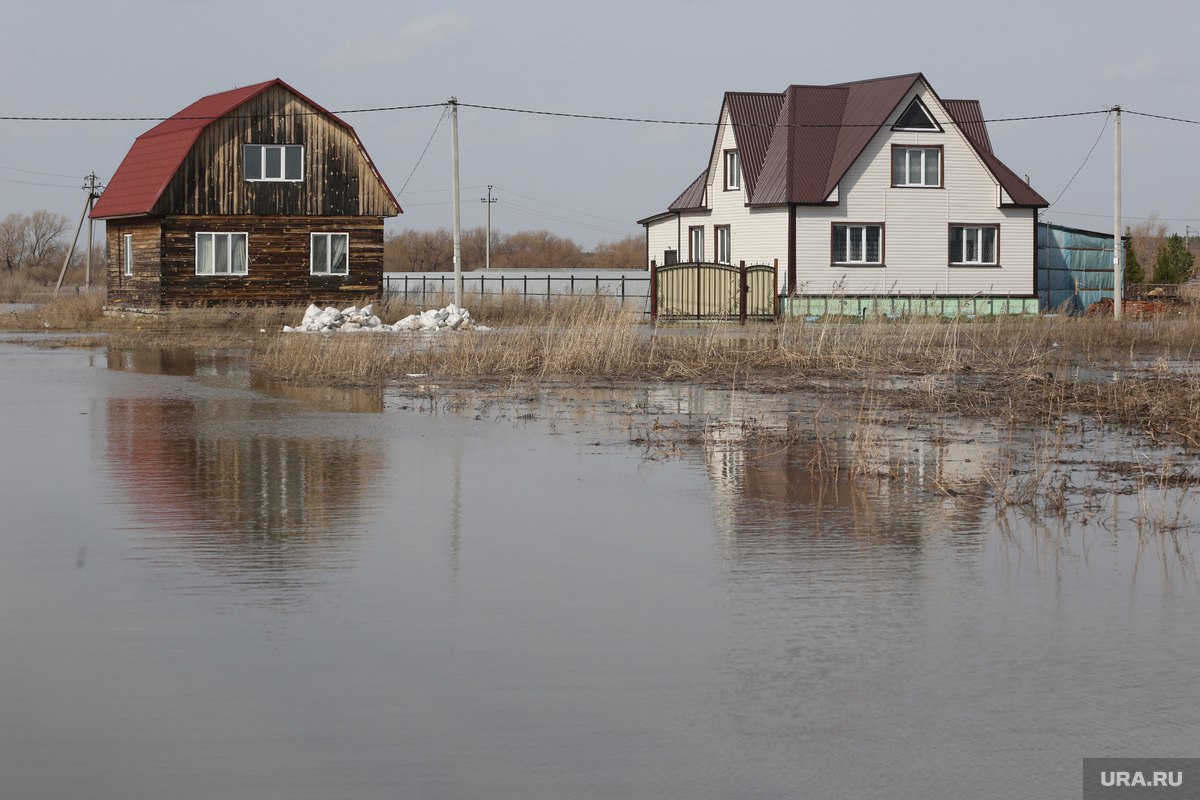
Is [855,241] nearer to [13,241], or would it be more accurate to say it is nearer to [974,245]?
[974,245]

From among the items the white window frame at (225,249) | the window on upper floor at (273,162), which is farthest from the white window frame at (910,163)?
the white window frame at (225,249)

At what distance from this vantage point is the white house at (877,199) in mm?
45719

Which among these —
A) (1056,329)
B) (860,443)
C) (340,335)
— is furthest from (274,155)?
(860,443)

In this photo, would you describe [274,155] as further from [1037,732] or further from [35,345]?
[1037,732]

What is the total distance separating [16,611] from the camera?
23.2ft

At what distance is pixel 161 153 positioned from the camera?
1791 inches

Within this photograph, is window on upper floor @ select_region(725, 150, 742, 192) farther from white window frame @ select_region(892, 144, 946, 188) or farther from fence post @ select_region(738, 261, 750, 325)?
fence post @ select_region(738, 261, 750, 325)

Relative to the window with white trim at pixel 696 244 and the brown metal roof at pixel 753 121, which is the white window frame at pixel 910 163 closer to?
the brown metal roof at pixel 753 121

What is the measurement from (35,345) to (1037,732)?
31990 mm

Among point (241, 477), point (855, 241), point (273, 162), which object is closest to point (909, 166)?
point (855, 241)

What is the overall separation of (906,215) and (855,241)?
5.86 ft

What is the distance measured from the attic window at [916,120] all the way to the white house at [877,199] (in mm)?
31

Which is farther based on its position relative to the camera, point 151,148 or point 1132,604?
point 151,148

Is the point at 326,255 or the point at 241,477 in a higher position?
the point at 326,255
